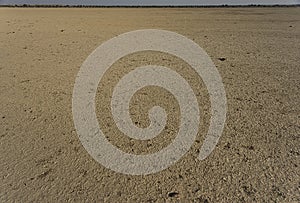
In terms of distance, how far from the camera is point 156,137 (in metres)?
4.52

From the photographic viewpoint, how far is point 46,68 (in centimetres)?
798

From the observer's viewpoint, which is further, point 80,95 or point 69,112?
point 80,95

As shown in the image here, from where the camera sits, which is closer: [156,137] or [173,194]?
[173,194]

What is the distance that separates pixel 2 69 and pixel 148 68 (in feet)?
10.7

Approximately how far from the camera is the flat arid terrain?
11.3ft

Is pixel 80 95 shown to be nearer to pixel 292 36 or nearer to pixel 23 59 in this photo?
pixel 23 59

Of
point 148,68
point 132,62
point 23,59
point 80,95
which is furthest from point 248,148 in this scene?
point 23,59

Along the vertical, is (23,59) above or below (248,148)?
→ below

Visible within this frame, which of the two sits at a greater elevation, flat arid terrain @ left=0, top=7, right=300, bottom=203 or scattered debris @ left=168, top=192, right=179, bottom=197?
scattered debris @ left=168, top=192, right=179, bottom=197

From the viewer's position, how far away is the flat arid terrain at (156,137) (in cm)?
345

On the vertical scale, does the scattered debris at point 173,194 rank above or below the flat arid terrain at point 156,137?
above

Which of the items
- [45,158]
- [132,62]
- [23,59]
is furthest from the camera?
[23,59]

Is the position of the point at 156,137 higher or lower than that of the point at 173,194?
lower

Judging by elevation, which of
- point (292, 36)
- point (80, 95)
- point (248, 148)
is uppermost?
point (248, 148)
